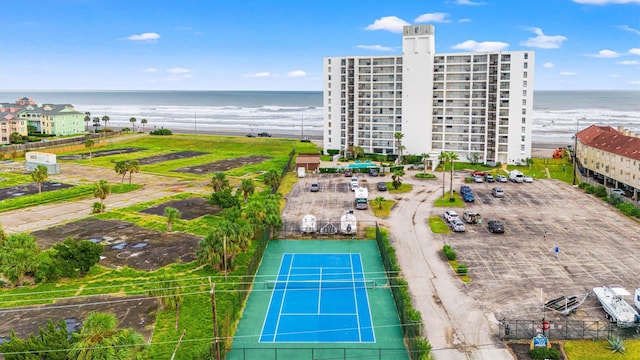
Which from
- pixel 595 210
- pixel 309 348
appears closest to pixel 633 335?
pixel 309 348

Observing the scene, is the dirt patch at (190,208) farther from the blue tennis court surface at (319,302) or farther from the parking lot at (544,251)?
the parking lot at (544,251)

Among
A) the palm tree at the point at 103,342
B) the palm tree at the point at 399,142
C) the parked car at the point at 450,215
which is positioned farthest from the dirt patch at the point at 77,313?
the palm tree at the point at 399,142

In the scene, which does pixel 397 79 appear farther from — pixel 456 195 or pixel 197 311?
pixel 197 311

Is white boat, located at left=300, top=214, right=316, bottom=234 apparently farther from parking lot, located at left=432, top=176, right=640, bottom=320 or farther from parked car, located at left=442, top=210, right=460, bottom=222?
parked car, located at left=442, top=210, right=460, bottom=222

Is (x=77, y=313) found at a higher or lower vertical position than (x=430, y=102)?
lower

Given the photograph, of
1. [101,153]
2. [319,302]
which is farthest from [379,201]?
[101,153]

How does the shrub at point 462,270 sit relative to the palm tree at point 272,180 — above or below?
below

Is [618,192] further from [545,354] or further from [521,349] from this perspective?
[545,354]

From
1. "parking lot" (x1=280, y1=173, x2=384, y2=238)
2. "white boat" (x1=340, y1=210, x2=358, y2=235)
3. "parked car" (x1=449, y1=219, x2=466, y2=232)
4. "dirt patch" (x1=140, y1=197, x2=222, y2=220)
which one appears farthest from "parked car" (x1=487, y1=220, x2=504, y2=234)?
"dirt patch" (x1=140, y1=197, x2=222, y2=220)

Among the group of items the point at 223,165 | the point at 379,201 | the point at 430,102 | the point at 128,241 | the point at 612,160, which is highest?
the point at 430,102
